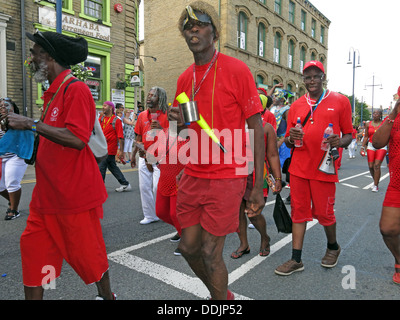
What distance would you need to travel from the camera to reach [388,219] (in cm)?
320

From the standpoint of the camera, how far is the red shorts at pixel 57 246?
223 cm

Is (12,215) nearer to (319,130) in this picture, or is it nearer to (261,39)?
(319,130)

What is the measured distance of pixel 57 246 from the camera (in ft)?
7.57

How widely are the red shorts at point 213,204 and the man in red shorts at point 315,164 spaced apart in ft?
4.96

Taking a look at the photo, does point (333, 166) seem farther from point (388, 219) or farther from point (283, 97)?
point (283, 97)

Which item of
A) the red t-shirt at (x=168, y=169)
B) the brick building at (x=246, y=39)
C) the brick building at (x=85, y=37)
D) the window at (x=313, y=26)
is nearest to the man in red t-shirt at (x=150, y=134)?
the red t-shirt at (x=168, y=169)

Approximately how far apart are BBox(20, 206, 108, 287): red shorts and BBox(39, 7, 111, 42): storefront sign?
14.4m

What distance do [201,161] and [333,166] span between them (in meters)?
1.85

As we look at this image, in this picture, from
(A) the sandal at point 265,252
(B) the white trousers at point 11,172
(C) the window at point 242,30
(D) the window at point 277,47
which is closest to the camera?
(A) the sandal at point 265,252

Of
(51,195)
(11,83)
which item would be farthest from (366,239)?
(11,83)

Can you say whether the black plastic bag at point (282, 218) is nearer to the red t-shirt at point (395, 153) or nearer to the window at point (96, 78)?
the red t-shirt at point (395, 153)

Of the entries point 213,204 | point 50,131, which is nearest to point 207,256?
point 213,204

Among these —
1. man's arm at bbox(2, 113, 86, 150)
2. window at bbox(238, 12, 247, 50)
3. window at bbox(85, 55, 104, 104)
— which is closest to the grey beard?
man's arm at bbox(2, 113, 86, 150)
